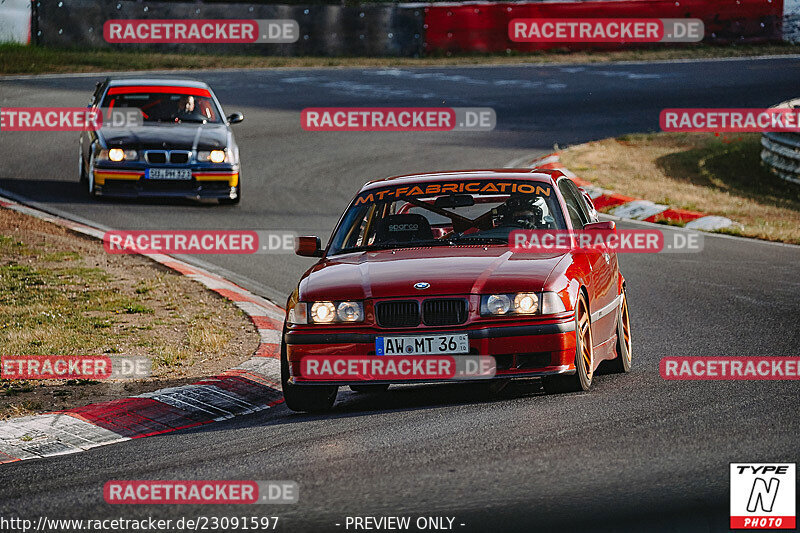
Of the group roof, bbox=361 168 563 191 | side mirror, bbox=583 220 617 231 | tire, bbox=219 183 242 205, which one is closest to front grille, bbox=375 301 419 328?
side mirror, bbox=583 220 617 231

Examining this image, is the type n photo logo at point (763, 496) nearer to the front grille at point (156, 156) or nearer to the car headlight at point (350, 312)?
the car headlight at point (350, 312)

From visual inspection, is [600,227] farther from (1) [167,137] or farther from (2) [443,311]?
(1) [167,137]

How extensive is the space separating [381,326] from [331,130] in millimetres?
16588

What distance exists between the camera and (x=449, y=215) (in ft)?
29.2

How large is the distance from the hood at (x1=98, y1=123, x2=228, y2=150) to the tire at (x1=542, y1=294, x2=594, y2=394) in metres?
9.66

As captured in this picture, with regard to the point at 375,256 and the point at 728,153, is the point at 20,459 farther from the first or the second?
the point at 728,153

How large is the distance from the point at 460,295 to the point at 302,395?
1.16 metres

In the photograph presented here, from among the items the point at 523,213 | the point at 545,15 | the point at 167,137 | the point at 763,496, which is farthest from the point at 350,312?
the point at 545,15

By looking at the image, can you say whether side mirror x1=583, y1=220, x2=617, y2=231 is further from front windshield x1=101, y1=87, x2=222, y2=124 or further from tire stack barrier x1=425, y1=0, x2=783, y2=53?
tire stack barrier x1=425, y1=0, x2=783, y2=53

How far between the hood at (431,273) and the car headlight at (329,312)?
0.04 m

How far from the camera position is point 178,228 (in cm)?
1533

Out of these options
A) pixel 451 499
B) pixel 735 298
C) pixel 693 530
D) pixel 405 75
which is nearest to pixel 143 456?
pixel 451 499

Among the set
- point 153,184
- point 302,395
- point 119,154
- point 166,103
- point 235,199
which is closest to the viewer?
point 302,395

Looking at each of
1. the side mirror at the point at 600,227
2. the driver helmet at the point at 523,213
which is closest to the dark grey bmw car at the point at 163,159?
the driver helmet at the point at 523,213
